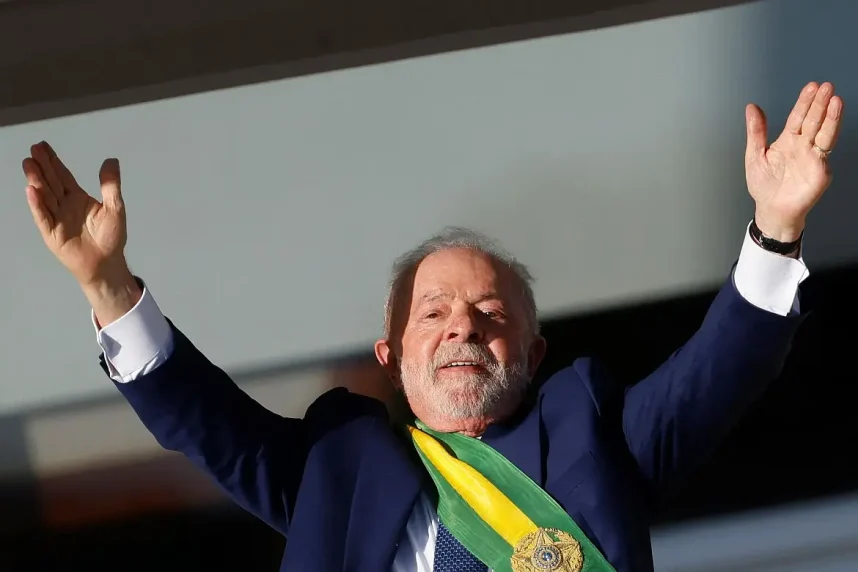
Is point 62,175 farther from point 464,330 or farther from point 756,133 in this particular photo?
point 756,133

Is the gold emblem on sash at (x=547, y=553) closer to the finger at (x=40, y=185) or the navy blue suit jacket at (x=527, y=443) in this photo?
the navy blue suit jacket at (x=527, y=443)

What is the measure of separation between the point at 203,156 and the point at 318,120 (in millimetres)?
238

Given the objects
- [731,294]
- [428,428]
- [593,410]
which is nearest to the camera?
[731,294]

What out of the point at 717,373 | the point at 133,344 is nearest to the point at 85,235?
the point at 133,344

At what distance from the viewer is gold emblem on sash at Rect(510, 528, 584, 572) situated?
4.92 ft

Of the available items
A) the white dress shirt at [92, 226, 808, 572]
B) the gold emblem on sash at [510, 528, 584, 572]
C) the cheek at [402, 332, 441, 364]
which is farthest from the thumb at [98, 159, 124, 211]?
the gold emblem on sash at [510, 528, 584, 572]

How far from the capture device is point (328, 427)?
171 cm

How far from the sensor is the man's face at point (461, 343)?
1690mm

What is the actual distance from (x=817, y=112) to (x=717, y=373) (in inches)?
14.1

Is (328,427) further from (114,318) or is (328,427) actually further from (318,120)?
(318,120)

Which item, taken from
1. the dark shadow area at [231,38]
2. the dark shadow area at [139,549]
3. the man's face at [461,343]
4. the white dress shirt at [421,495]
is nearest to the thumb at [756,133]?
the white dress shirt at [421,495]

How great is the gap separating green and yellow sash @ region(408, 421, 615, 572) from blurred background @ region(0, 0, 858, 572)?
0.63 metres

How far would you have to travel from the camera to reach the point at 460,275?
1.79 metres

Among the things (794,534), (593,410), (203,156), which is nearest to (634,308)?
(794,534)
